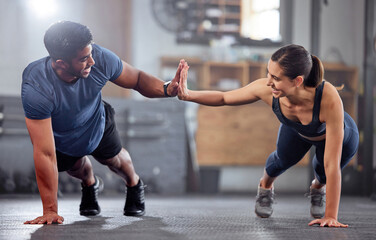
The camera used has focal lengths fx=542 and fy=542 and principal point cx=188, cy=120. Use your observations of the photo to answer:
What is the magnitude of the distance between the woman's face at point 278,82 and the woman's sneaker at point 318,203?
788 millimetres

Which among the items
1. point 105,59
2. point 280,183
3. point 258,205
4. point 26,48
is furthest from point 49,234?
point 280,183

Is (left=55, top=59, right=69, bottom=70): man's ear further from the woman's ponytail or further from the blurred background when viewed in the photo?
the blurred background

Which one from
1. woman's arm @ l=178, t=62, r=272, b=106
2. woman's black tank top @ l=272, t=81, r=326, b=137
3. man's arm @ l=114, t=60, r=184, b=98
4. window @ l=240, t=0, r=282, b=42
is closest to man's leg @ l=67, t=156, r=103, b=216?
man's arm @ l=114, t=60, r=184, b=98

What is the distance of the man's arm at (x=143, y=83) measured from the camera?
2.54 m

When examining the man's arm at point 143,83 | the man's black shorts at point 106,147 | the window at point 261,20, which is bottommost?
the man's black shorts at point 106,147

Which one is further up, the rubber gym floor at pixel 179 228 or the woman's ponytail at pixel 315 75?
the woman's ponytail at pixel 315 75

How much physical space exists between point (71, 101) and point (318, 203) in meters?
1.40

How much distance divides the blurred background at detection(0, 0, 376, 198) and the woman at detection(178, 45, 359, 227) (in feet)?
9.11

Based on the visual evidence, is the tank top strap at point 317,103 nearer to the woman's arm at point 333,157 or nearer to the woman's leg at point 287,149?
the woman's arm at point 333,157

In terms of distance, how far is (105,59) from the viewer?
7.87 ft

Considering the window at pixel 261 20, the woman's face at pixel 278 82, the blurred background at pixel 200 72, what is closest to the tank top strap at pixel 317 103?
the woman's face at pixel 278 82

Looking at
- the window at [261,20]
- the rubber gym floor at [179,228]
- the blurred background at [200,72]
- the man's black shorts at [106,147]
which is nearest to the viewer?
the rubber gym floor at [179,228]

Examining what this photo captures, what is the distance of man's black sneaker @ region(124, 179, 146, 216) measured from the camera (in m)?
2.82

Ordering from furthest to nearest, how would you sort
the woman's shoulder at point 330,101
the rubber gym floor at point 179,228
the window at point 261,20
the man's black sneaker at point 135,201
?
the window at point 261,20, the man's black sneaker at point 135,201, the woman's shoulder at point 330,101, the rubber gym floor at point 179,228
